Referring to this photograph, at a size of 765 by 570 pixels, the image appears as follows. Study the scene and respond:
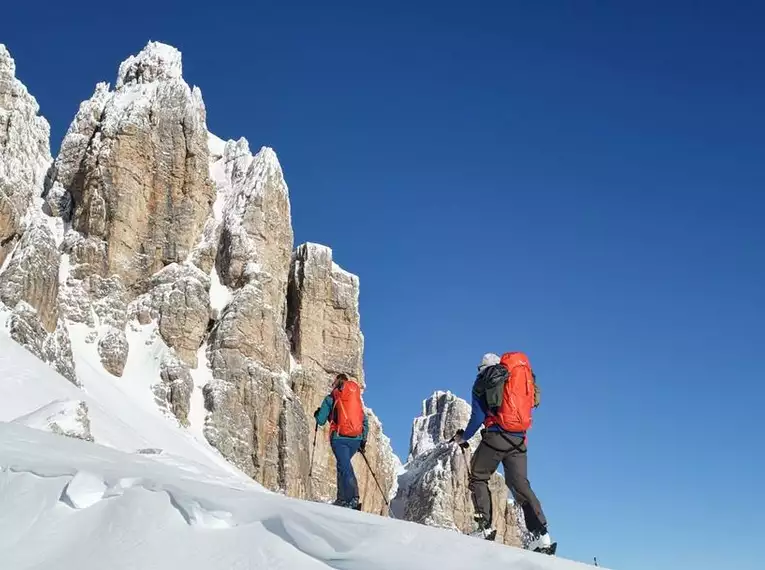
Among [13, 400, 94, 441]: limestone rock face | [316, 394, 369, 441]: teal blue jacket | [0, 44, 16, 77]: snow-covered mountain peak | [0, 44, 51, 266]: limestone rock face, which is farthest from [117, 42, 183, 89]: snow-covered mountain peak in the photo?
[316, 394, 369, 441]: teal blue jacket

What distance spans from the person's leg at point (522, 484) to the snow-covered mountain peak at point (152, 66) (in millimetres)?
57697

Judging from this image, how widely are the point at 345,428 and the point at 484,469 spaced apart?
8.44 ft

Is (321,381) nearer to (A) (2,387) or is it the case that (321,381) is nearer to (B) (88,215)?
(B) (88,215)

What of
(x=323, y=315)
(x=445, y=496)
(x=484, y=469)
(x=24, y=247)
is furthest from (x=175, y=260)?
(x=484, y=469)

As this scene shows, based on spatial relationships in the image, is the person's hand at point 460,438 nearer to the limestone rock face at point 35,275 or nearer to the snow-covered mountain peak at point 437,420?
the limestone rock face at point 35,275

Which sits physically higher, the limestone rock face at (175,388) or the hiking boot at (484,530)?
the limestone rock face at (175,388)

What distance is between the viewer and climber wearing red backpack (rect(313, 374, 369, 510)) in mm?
9875

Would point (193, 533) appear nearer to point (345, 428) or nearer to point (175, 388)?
point (345, 428)

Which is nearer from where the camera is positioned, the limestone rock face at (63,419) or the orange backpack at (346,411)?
the orange backpack at (346,411)

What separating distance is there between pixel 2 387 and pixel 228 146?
5774 cm

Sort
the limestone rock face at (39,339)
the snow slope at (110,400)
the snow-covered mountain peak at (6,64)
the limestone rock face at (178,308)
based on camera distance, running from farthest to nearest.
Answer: the limestone rock face at (178,308)
the snow-covered mountain peak at (6,64)
the limestone rock face at (39,339)
the snow slope at (110,400)

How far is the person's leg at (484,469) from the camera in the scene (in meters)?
7.68

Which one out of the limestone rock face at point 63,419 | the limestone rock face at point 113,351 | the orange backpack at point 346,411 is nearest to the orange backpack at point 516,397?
the orange backpack at point 346,411

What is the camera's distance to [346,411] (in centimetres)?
998
